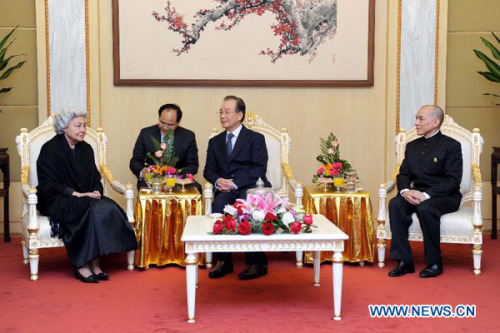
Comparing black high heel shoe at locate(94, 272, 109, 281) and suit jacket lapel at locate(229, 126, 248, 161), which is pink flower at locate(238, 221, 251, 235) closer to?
black high heel shoe at locate(94, 272, 109, 281)

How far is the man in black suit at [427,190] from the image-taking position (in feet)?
16.8

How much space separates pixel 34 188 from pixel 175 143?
1485 millimetres

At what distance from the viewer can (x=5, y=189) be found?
6.43m

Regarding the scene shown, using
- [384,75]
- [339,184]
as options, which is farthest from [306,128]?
[339,184]

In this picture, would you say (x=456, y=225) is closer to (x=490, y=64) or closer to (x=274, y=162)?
(x=274, y=162)

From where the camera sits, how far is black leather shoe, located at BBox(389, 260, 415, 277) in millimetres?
5113

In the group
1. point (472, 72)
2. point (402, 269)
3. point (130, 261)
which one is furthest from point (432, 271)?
point (472, 72)

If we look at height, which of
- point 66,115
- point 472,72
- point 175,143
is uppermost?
point 472,72

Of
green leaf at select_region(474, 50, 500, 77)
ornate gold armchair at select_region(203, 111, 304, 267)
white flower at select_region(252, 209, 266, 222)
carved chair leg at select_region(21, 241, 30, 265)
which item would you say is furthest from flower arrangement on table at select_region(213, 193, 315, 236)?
green leaf at select_region(474, 50, 500, 77)

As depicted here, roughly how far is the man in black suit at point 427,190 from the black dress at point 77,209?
2.11 metres

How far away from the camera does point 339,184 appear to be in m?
5.61

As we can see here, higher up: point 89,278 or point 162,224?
point 162,224

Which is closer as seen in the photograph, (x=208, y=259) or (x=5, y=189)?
(x=208, y=259)

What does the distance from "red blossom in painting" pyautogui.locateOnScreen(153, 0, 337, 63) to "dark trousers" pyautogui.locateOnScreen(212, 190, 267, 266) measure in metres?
1.88
